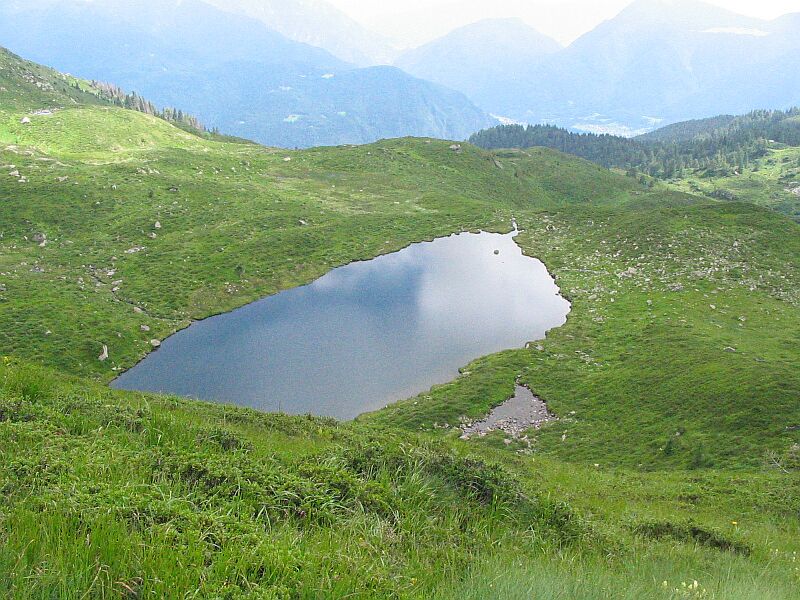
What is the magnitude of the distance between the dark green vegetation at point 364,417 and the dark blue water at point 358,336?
2.53 meters

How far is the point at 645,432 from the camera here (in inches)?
1101

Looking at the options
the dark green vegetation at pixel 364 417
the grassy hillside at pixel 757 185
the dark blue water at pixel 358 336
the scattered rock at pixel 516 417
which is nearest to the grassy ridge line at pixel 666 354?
the dark green vegetation at pixel 364 417

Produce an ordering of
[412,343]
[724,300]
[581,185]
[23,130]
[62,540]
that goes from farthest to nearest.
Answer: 1. [581,185]
2. [23,130]
3. [724,300]
4. [412,343]
5. [62,540]

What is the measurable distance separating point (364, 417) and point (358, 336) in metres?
11.2

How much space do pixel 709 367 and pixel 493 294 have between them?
2277cm

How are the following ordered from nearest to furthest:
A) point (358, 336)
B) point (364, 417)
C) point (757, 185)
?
point (364, 417) < point (358, 336) < point (757, 185)

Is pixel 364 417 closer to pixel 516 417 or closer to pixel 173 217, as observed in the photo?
pixel 516 417

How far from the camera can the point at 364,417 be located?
30.9 meters

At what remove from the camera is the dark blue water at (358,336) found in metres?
33.6

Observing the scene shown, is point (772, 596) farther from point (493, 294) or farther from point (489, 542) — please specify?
point (493, 294)

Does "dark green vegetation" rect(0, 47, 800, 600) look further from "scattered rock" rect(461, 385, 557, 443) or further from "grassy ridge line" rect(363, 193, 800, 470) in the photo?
"scattered rock" rect(461, 385, 557, 443)

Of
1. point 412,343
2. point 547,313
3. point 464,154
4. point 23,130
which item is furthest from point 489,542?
point 464,154

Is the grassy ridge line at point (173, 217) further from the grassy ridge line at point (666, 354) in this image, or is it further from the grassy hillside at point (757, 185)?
the grassy hillside at point (757, 185)

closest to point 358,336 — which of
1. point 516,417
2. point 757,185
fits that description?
point 516,417
